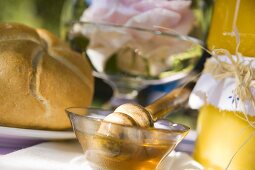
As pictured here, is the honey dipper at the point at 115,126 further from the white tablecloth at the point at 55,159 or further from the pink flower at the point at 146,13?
the pink flower at the point at 146,13

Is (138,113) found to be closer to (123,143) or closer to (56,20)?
(123,143)

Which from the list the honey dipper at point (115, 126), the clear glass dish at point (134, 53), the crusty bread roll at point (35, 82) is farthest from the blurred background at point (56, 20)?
the honey dipper at point (115, 126)

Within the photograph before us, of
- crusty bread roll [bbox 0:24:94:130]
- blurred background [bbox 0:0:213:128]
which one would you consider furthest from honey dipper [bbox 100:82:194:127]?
blurred background [bbox 0:0:213:128]

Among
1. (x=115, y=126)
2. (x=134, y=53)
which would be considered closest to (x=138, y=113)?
(x=115, y=126)

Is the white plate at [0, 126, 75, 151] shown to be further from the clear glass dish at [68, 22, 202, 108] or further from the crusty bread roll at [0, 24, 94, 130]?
the clear glass dish at [68, 22, 202, 108]

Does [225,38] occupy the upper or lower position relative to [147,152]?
upper

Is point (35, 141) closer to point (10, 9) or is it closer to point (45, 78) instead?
point (45, 78)

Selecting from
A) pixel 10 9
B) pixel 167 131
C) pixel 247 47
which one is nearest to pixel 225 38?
pixel 247 47
